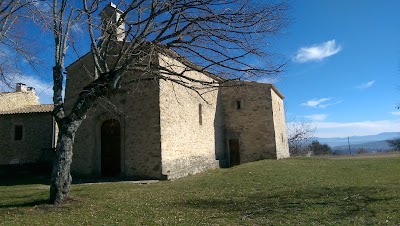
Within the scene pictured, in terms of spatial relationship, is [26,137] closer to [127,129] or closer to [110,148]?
[110,148]

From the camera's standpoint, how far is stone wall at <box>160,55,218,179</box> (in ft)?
47.1

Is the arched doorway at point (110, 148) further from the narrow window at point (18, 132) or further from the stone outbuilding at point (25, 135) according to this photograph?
the narrow window at point (18, 132)

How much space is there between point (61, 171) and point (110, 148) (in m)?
7.07

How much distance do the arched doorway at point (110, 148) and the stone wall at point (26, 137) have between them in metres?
8.76

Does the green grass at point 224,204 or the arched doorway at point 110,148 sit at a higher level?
the arched doorway at point 110,148

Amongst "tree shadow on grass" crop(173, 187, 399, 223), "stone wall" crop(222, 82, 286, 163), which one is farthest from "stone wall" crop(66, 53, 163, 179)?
"stone wall" crop(222, 82, 286, 163)

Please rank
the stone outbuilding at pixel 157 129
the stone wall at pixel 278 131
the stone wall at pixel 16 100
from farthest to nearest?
the stone wall at pixel 16 100, the stone wall at pixel 278 131, the stone outbuilding at pixel 157 129

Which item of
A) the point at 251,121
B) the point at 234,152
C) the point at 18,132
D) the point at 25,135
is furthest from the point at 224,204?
the point at 18,132

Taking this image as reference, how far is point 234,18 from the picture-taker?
8055 millimetres

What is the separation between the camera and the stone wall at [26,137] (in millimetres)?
22250

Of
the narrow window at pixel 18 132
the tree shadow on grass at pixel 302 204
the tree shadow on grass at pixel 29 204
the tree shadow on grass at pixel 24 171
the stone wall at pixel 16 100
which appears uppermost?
the stone wall at pixel 16 100

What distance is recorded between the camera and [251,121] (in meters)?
22.2

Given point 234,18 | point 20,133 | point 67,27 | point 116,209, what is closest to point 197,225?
point 116,209

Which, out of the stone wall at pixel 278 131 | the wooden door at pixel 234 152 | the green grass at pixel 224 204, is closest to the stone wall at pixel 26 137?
the green grass at pixel 224 204
